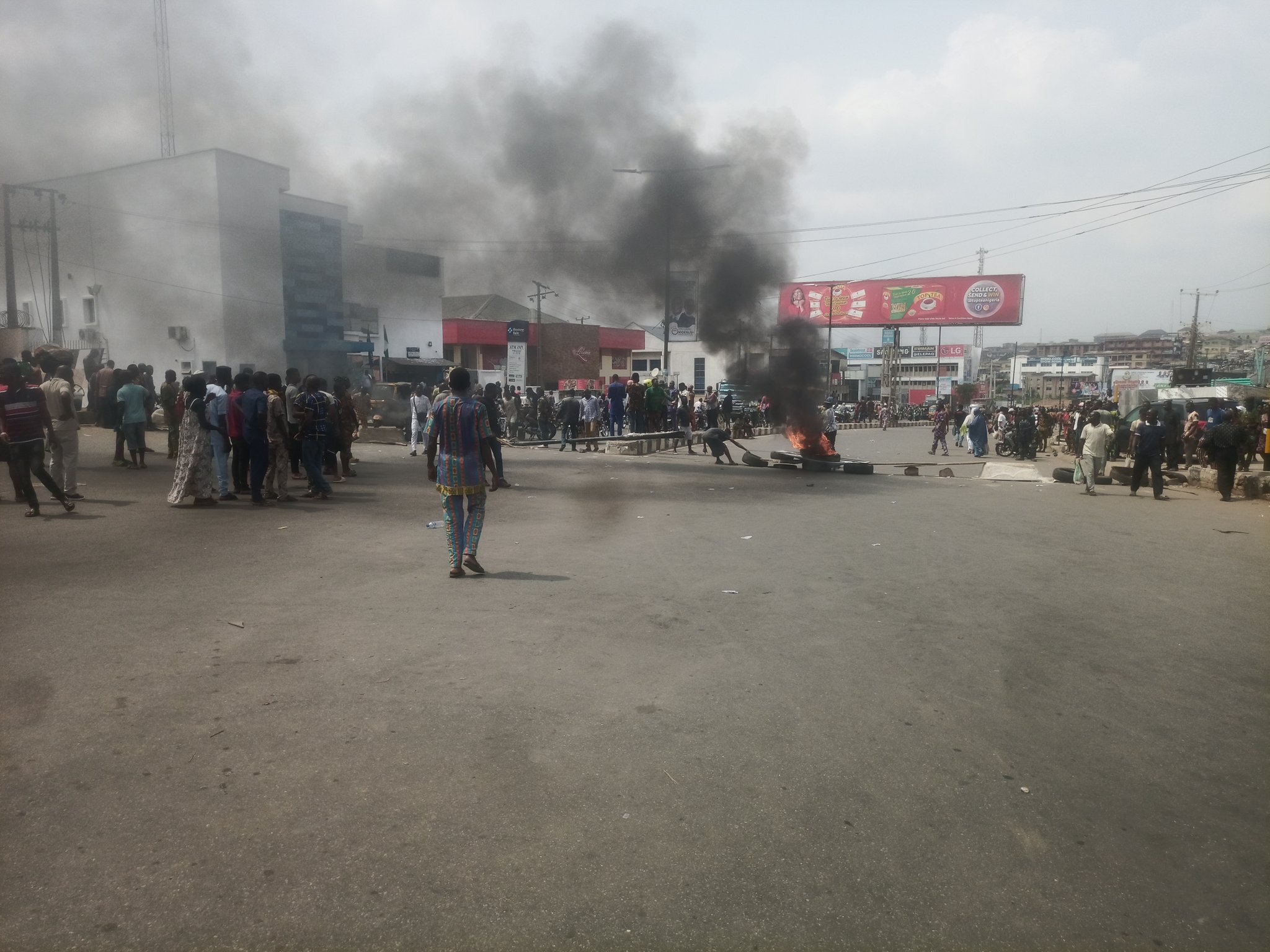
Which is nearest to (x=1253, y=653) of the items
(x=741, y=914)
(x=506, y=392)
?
(x=741, y=914)

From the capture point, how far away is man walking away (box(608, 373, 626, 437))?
761 inches

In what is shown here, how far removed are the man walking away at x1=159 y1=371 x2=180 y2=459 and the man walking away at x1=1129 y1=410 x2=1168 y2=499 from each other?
13555 mm

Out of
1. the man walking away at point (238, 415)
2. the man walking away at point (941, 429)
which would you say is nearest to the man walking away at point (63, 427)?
the man walking away at point (238, 415)

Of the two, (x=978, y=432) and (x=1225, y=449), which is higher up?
(x=1225, y=449)

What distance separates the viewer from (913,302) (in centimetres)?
4059

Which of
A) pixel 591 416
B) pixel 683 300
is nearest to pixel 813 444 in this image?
pixel 683 300

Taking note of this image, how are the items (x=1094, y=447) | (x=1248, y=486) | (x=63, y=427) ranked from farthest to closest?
(x=1094, y=447), (x=1248, y=486), (x=63, y=427)

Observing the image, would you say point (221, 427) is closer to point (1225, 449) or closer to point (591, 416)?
point (591, 416)

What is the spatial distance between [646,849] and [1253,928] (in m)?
1.67

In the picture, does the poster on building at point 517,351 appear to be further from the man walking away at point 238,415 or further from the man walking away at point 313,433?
the man walking away at point 238,415

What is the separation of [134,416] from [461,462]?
7620mm

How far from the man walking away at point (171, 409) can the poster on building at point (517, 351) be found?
14378 mm

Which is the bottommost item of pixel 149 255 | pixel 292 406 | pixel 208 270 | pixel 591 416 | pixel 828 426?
pixel 828 426

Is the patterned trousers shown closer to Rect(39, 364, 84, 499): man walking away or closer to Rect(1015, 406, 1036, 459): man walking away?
Rect(39, 364, 84, 499): man walking away
